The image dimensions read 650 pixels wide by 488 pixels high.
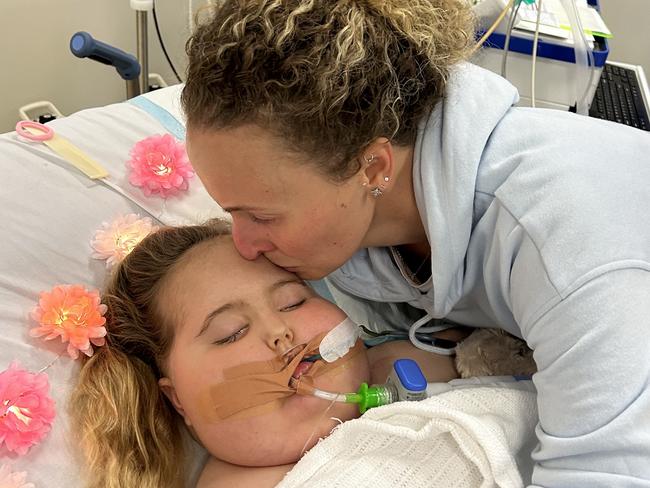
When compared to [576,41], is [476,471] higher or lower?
lower

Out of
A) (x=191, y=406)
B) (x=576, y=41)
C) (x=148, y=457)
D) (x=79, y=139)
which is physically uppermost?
(x=576, y=41)

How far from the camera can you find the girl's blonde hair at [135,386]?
1.17 meters

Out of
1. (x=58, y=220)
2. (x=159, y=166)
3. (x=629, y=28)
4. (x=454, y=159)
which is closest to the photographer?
(x=454, y=159)

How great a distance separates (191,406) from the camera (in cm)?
117

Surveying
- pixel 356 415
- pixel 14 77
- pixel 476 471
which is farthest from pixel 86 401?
pixel 14 77

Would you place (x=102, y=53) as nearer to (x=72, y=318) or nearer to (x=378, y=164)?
(x=72, y=318)

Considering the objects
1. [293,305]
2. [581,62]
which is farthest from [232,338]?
[581,62]

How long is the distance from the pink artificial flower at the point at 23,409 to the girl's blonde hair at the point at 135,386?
0.07m

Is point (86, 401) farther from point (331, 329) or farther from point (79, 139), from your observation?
point (79, 139)

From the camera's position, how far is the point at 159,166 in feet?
5.12

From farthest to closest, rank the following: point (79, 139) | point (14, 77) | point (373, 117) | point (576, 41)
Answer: point (14, 77) → point (576, 41) → point (79, 139) → point (373, 117)

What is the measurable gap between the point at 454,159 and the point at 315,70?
292mm

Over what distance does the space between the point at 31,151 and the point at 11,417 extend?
66 cm

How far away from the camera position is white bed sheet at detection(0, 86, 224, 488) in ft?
3.78
